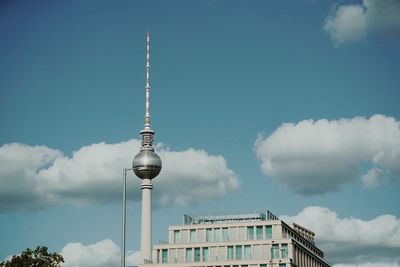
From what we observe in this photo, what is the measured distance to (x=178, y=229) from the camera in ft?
439

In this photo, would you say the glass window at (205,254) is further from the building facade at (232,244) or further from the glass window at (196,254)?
the glass window at (196,254)

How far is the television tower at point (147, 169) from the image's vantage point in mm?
163750

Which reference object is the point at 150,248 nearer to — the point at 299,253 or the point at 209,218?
the point at 209,218

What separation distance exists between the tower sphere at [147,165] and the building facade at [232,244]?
3872 cm

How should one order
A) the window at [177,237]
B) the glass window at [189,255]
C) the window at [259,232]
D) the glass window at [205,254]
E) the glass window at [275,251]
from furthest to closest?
the window at [177,237] < the glass window at [189,255] < the glass window at [205,254] < the window at [259,232] < the glass window at [275,251]

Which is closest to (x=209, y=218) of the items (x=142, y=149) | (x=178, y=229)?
(x=178, y=229)

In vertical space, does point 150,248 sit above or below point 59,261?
above

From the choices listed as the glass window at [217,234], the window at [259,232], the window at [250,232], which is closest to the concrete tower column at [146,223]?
the glass window at [217,234]

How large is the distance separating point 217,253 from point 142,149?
53.3 meters

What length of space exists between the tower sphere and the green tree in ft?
270

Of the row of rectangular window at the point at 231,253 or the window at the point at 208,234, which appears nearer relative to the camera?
the row of rectangular window at the point at 231,253

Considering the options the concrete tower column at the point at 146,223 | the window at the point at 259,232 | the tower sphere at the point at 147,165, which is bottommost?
the window at the point at 259,232

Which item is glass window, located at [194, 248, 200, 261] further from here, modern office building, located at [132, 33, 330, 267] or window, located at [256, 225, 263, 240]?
window, located at [256, 225, 263, 240]

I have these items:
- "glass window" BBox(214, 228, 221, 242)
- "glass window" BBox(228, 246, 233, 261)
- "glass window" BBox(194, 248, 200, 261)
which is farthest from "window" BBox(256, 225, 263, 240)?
"glass window" BBox(194, 248, 200, 261)
